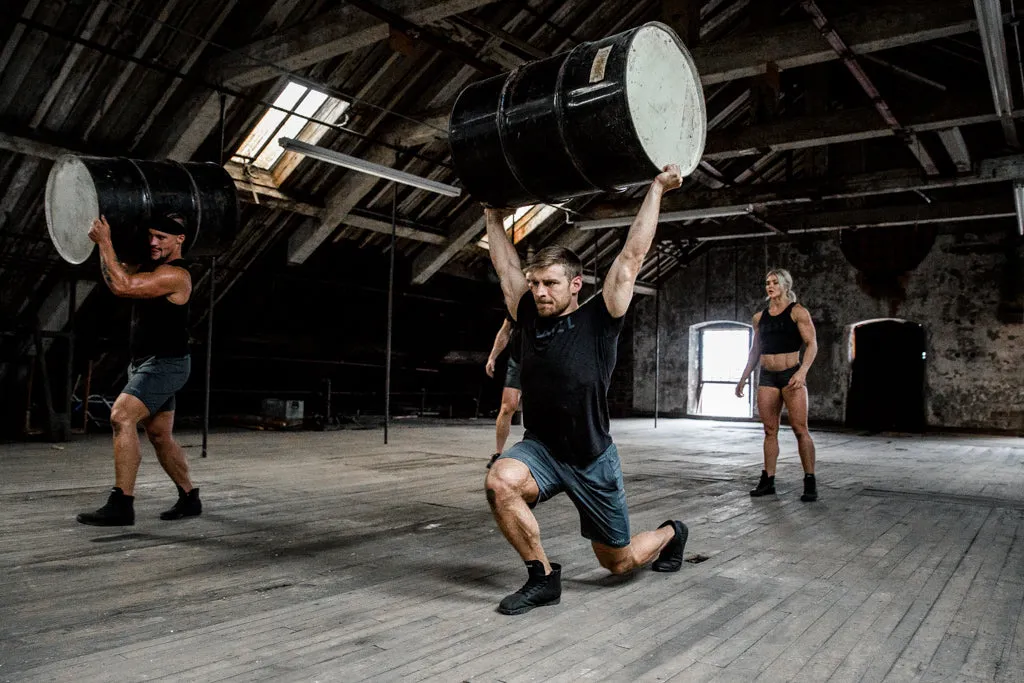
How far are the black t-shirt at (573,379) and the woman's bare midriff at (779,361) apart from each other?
242 centimetres

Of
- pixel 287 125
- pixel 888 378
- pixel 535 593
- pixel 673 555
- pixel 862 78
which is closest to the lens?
pixel 535 593

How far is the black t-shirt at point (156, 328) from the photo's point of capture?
10.7ft

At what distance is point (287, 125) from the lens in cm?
792

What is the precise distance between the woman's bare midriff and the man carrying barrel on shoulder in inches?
131

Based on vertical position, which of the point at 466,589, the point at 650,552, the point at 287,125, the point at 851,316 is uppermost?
the point at 287,125

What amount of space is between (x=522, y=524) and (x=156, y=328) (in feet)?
6.79

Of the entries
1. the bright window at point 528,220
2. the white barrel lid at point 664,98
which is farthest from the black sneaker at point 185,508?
the bright window at point 528,220

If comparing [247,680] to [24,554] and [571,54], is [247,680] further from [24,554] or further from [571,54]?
[571,54]

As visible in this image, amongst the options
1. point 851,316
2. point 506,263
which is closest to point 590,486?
point 506,263

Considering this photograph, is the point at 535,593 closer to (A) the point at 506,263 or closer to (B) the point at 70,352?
(A) the point at 506,263

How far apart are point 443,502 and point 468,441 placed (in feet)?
13.0

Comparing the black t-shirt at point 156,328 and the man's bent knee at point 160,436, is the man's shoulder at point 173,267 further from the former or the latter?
the man's bent knee at point 160,436

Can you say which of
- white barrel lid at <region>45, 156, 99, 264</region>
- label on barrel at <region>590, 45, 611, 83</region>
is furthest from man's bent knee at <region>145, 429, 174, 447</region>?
label on barrel at <region>590, 45, 611, 83</region>

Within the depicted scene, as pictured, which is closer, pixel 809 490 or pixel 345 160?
pixel 809 490
